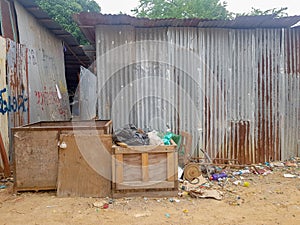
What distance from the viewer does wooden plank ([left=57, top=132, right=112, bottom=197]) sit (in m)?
4.32

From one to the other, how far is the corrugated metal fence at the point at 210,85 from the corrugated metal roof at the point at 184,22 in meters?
0.16

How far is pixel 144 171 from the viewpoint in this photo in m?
4.35

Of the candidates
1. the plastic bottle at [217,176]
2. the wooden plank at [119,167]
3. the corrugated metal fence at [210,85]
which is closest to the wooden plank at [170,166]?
the wooden plank at [119,167]

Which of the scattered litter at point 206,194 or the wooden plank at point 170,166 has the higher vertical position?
the wooden plank at point 170,166

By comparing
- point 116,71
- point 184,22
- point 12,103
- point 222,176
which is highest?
point 184,22

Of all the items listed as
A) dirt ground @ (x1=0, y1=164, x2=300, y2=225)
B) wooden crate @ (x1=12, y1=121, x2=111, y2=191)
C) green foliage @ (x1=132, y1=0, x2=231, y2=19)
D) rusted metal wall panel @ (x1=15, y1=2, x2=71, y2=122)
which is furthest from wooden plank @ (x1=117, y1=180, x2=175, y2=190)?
green foliage @ (x1=132, y1=0, x2=231, y2=19)

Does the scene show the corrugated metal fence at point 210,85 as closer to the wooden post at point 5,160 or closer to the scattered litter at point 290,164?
the scattered litter at point 290,164

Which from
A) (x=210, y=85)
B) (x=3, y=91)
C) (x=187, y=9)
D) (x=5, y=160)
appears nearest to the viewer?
(x=5, y=160)

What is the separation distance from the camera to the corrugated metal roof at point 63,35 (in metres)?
7.05

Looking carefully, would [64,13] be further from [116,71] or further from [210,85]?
[210,85]

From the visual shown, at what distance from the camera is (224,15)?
16.1 metres

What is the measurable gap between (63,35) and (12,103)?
16.2 feet

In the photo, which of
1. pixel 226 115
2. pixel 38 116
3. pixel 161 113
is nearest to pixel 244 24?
pixel 226 115

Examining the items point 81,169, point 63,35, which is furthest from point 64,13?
point 81,169
